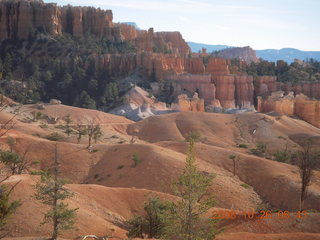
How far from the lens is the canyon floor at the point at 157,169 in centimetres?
1678

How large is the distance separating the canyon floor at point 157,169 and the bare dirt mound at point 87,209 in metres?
0.04

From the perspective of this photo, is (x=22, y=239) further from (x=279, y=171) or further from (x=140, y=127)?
(x=140, y=127)

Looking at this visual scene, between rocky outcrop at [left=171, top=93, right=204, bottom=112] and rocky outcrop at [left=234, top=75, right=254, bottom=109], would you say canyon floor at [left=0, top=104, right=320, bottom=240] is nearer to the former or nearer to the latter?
rocky outcrop at [left=171, top=93, right=204, bottom=112]

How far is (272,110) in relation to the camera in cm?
5966

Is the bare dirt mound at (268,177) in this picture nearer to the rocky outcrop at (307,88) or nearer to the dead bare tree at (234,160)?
the dead bare tree at (234,160)

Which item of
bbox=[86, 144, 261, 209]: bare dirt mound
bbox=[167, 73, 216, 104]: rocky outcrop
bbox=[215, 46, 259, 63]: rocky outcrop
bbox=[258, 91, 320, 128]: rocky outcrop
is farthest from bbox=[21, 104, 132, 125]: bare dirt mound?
bbox=[215, 46, 259, 63]: rocky outcrop

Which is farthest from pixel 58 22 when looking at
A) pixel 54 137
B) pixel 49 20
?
pixel 54 137

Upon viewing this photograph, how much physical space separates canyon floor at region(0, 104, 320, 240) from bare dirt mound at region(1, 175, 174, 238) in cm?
4

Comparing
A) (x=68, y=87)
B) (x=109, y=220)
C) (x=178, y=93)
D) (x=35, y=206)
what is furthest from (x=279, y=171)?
(x=68, y=87)

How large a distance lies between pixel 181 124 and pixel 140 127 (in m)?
5.39

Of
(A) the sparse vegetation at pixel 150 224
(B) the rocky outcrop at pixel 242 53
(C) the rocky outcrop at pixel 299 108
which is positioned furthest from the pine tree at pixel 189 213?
(B) the rocky outcrop at pixel 242 53

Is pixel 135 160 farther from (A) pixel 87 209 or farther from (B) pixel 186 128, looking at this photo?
(B) pixel 186 128

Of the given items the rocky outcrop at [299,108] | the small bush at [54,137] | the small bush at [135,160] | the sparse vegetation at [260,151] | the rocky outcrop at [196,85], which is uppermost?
the rocky outcrop at [196,85]

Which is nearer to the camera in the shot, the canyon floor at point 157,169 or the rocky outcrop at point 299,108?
the canyon floor at point 157,169
